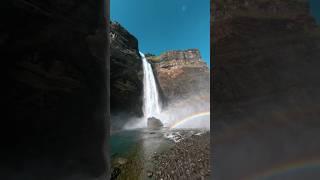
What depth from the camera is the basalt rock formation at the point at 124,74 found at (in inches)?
1044

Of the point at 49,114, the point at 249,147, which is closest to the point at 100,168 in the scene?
the point at 49,114

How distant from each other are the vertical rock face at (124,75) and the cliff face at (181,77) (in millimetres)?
7212

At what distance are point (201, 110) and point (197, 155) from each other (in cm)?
2741

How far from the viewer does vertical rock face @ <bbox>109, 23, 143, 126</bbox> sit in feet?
86.9

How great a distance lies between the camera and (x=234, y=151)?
1755mm

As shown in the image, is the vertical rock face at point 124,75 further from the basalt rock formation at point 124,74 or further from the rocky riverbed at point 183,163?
the rocky riverbed at point 183,163

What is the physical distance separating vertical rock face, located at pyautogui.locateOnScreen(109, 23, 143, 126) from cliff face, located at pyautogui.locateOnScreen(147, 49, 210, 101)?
23.7 feet

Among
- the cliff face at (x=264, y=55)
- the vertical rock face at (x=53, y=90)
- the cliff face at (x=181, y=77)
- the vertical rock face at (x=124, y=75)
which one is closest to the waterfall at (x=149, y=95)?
the vertical rock face at (x=124, y=75)

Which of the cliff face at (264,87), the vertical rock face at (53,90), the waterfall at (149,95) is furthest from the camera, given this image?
the waterfall at (149,95)

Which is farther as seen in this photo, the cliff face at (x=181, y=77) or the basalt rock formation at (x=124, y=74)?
the cliff face at (x=181, y=77)

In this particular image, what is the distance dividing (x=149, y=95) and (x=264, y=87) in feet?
102

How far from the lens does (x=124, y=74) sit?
2781 centimetres

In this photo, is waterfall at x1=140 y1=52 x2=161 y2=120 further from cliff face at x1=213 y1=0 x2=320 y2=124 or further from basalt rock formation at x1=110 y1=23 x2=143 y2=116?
cliff face at x1=213 y1=0 x2=320 y2=124

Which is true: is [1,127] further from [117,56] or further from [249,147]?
[117,56]
